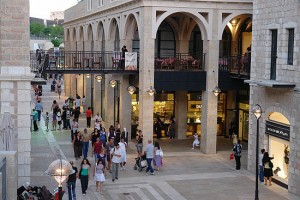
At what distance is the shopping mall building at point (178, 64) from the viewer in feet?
93.7

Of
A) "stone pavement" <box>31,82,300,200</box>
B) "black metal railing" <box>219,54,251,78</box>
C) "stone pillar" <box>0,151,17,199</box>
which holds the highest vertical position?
"black metal railing" <box>219,54,251,78</box>

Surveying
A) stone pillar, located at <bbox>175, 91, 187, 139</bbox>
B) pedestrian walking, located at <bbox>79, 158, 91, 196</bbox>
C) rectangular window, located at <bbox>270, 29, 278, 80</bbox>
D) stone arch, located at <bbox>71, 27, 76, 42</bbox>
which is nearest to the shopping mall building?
stone pillar, located at <bbox>175, 91, 187, 139</bbox>

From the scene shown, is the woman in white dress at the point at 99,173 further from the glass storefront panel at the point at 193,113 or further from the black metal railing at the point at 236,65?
the glass storefront panel at the point at 193,113

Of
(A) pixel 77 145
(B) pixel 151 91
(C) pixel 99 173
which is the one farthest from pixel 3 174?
(B) pixel 151 91

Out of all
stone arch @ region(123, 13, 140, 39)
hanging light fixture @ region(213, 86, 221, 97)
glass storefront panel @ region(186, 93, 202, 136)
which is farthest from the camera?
glass storefront panel @ region(186, 93, 202, 136)

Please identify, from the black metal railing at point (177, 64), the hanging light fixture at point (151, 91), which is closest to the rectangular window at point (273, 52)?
the hanging light fixture at point (151, 91)

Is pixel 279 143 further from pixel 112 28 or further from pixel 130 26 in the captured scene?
pixel 112 28

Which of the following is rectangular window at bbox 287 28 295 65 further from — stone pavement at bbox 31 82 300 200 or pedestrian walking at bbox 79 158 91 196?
pedestrian walking at bbox 79 158 91 196

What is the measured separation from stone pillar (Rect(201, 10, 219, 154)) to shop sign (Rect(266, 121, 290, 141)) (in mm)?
6088

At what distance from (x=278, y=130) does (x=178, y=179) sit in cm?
462

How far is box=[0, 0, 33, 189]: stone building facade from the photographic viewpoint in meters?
19.2

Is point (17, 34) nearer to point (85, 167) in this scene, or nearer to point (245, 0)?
point (85, 167)

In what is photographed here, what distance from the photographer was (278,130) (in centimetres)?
2234

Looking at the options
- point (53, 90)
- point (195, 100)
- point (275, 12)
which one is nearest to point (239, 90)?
point (195, 100)
